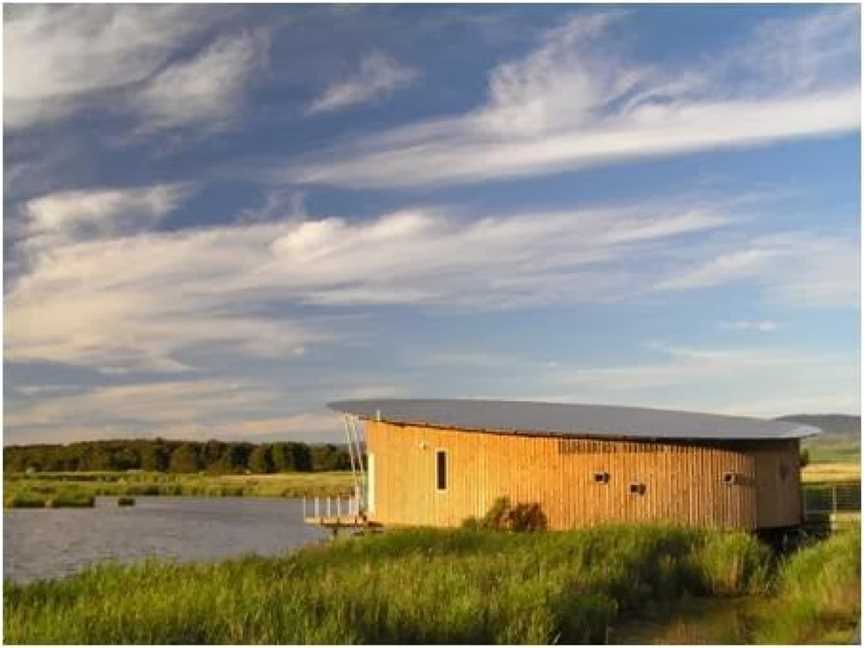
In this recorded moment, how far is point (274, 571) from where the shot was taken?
12.4 metres

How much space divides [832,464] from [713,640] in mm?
48108

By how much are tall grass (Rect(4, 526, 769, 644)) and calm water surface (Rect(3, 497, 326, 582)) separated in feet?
17.8

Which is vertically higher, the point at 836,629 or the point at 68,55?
the point at 68,55

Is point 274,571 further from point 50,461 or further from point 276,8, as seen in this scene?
point 50,461

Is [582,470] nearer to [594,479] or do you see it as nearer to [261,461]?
[594,479]

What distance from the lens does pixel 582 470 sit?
67.2ft

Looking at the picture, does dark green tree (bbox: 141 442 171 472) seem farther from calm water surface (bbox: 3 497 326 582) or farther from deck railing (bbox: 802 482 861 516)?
deck railing (bbox: 802 482 861 516)

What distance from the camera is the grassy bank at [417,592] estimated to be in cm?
855

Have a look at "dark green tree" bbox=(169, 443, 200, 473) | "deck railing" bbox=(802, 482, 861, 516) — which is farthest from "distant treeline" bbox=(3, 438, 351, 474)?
"deck railing" bbox=(802, 482, 861, 516)

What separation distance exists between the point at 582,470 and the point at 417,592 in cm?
1030

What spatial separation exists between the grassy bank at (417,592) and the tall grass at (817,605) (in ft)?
0.14

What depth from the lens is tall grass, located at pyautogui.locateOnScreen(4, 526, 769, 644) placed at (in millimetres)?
8508

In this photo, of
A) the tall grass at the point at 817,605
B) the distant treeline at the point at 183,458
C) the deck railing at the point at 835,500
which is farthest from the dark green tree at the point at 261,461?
the tall grass at the point at 817,605

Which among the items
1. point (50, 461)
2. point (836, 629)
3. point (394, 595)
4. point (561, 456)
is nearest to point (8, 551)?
point (561, 456)
